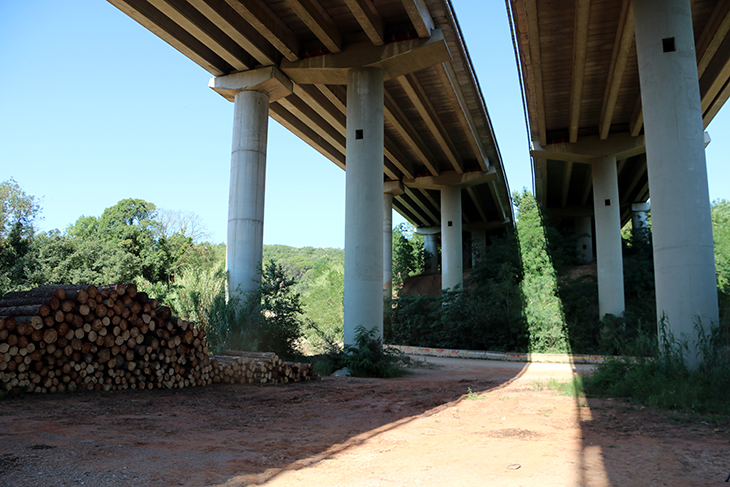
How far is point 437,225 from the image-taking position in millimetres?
51219

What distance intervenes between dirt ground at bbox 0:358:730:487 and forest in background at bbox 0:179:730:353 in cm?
577

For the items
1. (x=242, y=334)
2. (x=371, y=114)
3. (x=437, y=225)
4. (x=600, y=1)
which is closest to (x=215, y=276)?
(x=242, y=334)

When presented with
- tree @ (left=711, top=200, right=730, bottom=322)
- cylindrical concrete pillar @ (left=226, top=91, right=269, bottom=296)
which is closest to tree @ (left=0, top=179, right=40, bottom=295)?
cylindrical concrete pillar @ (left=226, top=91, right=269, bottom=296)

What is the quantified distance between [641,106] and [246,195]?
48.4ft

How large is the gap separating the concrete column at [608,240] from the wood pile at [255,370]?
17.2m

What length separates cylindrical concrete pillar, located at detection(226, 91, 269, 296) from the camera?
15.3 meters

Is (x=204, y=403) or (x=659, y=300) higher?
(x=659, y=300)

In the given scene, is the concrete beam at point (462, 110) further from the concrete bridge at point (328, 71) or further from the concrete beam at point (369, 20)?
the concrete beam at point (369, 20)

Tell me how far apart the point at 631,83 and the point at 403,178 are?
14.9 m

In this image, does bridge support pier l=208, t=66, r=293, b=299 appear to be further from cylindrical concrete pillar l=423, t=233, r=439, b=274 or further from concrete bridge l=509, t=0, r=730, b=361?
cylindrical concrete pillar l=423, t=233, r=439, b=274

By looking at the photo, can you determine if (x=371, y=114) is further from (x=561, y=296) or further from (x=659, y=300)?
(x=561, y=296)

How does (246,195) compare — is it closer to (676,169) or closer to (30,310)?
(30,310)

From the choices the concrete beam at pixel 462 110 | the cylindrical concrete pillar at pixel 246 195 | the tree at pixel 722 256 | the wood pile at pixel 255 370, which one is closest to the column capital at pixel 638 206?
the tree at pixel 722 256

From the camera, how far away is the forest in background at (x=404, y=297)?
1423 cm
